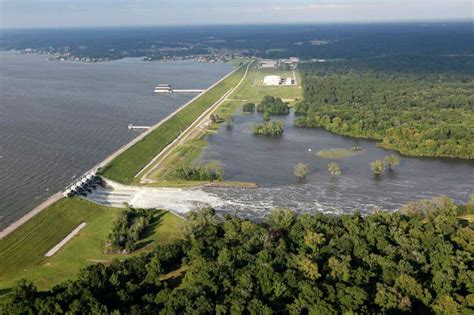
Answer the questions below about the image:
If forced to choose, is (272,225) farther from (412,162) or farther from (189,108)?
(189,108)

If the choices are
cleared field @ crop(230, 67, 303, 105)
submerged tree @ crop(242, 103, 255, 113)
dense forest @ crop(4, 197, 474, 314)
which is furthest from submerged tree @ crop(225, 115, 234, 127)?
dense forest @ crop(4, 197, 474, 314)

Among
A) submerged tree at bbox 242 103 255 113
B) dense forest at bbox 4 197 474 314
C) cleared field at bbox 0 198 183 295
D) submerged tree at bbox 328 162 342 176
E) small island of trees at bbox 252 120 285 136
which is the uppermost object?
submerged tree at bbox 242 103 255 113

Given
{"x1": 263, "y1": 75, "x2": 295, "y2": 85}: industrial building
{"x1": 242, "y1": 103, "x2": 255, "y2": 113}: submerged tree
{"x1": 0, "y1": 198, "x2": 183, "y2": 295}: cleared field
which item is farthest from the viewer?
{"x1": 263, "y1": 75, "x2": 295, "y2": 85}: industrial building

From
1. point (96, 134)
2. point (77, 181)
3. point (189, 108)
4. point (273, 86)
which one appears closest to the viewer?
point (77, 181)

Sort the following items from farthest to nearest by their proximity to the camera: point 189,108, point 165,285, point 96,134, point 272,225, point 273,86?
point 273,86
point 189,108
point 96,134
point 272,225
point 165,285

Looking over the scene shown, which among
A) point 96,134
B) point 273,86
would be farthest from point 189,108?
point 273,86

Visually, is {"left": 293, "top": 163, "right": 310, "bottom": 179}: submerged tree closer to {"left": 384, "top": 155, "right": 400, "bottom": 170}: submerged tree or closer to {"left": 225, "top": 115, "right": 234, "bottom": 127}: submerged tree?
{"left": 384, "top": 155, "right": 400, "bottom": 170}: submerged tree

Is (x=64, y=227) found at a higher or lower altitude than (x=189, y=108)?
lower
